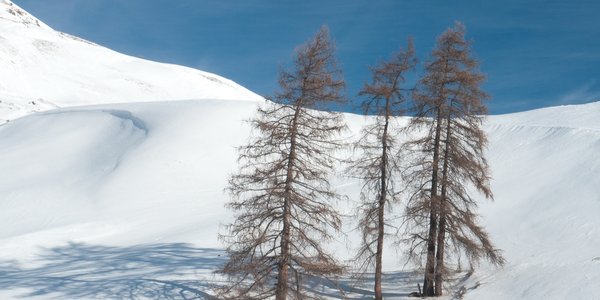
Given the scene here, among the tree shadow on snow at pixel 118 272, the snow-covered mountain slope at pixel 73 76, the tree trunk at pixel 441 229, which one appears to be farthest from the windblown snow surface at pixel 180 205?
the snow-covered mountain slope at pixel 73 76

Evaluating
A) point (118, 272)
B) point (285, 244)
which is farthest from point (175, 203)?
point (285, 244)

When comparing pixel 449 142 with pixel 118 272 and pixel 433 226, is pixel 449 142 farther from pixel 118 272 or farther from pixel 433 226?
pixel 118 272

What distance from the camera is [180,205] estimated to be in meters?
37.5

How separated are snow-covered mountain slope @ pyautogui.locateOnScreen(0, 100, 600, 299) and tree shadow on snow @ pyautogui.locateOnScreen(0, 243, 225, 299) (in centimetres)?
9

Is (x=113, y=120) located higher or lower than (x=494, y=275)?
higher

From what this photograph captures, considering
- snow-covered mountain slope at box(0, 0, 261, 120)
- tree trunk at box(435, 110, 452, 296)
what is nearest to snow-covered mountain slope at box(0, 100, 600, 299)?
tree trunk at box(435, 110, 452, 296)

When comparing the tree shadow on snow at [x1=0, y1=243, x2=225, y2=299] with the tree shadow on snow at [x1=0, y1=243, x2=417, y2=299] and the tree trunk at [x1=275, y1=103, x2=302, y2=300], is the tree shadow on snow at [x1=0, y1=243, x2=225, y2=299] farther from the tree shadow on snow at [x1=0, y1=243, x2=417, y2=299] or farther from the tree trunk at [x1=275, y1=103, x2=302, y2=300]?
the tree trunk at [x1=275, y1=103, x2=302, y2=300]

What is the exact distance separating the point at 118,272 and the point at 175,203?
13.8 metres

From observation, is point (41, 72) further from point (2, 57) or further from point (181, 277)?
point (181, 277)

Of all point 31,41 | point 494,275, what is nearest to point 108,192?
point 494,275

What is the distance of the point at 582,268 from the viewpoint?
16656 mm

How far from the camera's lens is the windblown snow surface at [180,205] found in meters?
20.6

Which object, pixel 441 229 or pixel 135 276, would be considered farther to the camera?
pixel 135 276

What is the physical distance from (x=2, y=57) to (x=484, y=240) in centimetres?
11874
